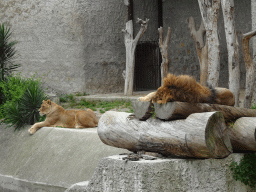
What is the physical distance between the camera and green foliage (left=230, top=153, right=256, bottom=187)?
335cm

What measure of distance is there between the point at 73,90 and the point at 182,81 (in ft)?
29.0

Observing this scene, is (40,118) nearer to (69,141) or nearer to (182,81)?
(69,141)

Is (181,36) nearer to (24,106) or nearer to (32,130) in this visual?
(24,106)

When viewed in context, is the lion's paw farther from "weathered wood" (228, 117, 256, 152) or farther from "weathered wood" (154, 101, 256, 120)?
"weathered wood" (228, 117, 256, 152)

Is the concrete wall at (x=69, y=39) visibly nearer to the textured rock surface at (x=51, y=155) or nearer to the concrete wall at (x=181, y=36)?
the concrete wall at (x=181, y=36)

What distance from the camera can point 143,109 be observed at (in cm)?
344

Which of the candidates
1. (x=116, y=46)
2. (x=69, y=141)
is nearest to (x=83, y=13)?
(x=116, y=46)

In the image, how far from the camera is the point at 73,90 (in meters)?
11.8

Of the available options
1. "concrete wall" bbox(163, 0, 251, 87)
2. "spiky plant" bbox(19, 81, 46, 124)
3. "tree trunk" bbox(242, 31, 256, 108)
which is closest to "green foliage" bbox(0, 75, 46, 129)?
"spiky plant" bbox(19, 81, 46, 124)

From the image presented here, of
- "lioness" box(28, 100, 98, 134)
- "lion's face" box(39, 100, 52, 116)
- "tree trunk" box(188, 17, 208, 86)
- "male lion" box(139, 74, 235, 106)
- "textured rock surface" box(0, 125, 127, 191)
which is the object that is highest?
"tree trunk" box(188, 17, 208, 86)

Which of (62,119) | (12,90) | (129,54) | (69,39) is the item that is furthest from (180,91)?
(69,39)

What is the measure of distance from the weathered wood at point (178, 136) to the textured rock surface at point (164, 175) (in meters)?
0.14

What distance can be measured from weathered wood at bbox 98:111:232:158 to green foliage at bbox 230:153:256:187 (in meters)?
0.29

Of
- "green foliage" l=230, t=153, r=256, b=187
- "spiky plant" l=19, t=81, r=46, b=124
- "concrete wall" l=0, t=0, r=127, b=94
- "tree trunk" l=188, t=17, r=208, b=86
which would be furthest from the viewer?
"concrete wall" l=0, t=0, r=127, b=94
